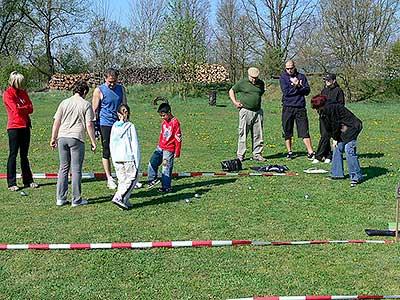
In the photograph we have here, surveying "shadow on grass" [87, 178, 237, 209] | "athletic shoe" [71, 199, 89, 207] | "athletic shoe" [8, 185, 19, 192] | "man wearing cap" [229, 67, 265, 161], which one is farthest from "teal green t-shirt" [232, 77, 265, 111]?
"athletic shoe" [8, 185, 19, 192]

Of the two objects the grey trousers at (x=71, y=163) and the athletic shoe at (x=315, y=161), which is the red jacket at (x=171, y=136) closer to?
the grey trousers at (x=71, y=163)

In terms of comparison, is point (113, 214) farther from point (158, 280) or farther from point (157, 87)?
point (157, 87)

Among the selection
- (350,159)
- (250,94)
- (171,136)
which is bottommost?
(350,159)

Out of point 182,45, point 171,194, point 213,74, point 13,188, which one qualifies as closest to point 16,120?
point 13,188

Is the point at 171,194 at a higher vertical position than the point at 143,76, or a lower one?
lower

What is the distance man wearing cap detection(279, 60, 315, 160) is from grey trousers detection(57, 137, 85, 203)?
5392 millimetres

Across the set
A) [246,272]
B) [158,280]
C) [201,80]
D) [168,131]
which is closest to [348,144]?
[168,131]

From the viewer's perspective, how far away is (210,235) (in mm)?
6801

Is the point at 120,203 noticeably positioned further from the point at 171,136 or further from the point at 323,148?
the point at 323,148

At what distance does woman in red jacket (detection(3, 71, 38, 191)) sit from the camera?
9.06 m

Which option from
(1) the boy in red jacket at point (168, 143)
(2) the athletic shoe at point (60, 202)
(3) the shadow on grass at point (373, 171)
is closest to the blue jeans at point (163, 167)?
(1) the boy in red jacket at point (168, 143)

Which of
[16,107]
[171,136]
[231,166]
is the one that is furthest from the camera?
[231,166]

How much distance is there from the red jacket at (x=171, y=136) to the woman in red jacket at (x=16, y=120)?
7.41 ft

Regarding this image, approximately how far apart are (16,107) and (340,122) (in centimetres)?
530
